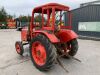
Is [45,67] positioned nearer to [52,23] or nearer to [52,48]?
[52,48]

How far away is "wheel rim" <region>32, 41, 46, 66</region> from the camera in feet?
18.1

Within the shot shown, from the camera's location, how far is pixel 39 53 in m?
5.79

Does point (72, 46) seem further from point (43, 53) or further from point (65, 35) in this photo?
point (43, 53)

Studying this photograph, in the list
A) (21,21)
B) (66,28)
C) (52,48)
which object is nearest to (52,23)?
(52,48)

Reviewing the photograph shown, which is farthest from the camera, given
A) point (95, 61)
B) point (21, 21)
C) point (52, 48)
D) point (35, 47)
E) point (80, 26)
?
point (21, 21)

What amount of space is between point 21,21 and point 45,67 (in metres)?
32.5

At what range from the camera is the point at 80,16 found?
15.9 meters

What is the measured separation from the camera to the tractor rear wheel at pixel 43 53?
5152mm

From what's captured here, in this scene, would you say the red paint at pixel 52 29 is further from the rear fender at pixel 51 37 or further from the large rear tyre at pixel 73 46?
the large rear tyre at pixel 73 46

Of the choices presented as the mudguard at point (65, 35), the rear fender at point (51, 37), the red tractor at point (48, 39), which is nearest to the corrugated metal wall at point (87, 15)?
the red tractor at point (48, 39)

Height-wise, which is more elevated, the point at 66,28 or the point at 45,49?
the point at 66,28

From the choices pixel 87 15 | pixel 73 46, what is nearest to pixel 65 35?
pixel 73 46

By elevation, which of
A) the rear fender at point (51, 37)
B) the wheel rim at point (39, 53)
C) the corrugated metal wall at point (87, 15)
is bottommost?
the wheel rim at point (39, 53)

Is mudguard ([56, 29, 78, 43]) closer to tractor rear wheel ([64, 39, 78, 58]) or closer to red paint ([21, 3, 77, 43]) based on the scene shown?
red paint ([21, 3, 77, 43])
